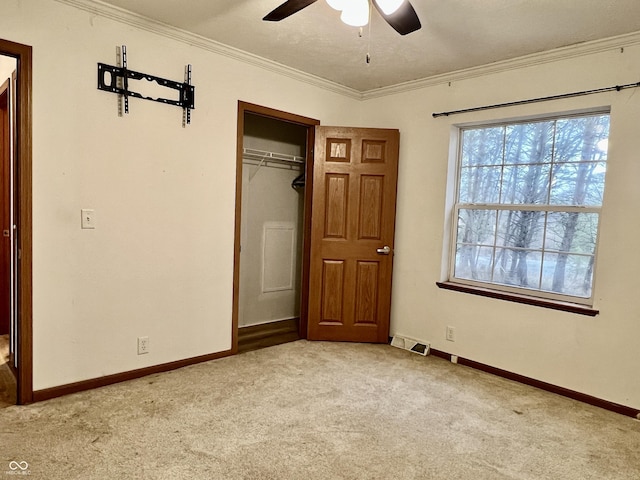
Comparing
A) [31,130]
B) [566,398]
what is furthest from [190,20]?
[566,398]

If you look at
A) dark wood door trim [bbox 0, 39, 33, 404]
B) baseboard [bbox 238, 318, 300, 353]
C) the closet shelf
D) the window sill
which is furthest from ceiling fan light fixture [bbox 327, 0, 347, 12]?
baseboard [bbox 238, 318, 300, 353]

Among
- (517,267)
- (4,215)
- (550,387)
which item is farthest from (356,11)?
(4,215)

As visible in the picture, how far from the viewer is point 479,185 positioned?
351cm

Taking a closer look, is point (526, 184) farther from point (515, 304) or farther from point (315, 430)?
point (315, 430)

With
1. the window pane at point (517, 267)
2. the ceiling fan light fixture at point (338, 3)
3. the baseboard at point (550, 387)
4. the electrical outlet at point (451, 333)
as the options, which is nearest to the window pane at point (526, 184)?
the window pane at point (517, 267)

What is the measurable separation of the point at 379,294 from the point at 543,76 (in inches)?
86.7

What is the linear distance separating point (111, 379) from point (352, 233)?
225 centimetres

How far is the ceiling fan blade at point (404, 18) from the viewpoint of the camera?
6.25 ft

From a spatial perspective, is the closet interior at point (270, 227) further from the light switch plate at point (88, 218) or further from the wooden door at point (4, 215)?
the wooden door at point (4, 215)

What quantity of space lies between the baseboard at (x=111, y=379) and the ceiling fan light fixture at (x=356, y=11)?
2.57m

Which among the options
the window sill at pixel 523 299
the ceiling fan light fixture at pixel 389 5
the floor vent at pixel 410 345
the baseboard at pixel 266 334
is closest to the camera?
the ceiling fan light fixture at pixel 389 5

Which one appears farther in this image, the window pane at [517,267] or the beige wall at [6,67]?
the window pane at [517,267]

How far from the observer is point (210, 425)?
2309 millimetres

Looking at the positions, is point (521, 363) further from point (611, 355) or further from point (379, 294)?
point (379, 294)
